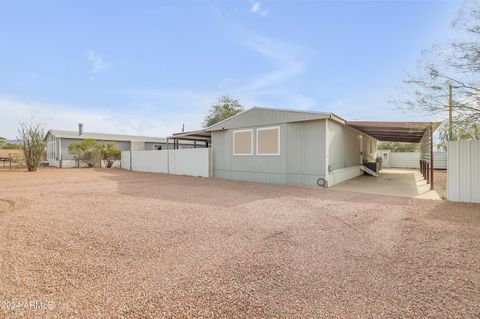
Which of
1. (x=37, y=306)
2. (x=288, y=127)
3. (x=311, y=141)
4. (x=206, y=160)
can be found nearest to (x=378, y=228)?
(x=37, y=306)

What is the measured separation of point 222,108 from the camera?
30438 millimetres

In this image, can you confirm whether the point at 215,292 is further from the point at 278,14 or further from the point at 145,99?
the point at 145,99

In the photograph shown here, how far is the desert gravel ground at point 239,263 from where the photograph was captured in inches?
77.3

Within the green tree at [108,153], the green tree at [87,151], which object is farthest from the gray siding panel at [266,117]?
the green tree at [87,151]

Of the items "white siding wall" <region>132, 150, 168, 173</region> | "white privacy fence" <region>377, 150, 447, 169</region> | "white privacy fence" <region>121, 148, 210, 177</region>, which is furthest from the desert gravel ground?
"white privacy fence" <region>377, 150, 447, 169</region>

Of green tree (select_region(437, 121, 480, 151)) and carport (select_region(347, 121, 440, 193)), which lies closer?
green tree (select_region(437, 121, 480, 151))

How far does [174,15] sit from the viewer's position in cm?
1029

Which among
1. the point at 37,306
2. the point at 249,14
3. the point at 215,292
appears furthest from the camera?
the point at 249,14

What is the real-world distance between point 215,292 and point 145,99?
64.5 ft

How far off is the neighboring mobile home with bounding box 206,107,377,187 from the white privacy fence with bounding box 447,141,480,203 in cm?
358

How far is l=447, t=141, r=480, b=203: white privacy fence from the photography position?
6.17 metres

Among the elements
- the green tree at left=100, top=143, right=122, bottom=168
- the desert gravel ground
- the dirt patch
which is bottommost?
the desert gravel ground

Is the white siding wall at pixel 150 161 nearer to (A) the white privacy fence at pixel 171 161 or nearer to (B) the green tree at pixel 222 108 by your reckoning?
(A) the white privacy fence at pixel 171 161

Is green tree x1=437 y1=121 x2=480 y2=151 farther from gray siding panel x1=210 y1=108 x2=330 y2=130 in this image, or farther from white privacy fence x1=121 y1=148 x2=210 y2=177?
white privacy fence x1=121 y1=148 x2=210 y2=177
